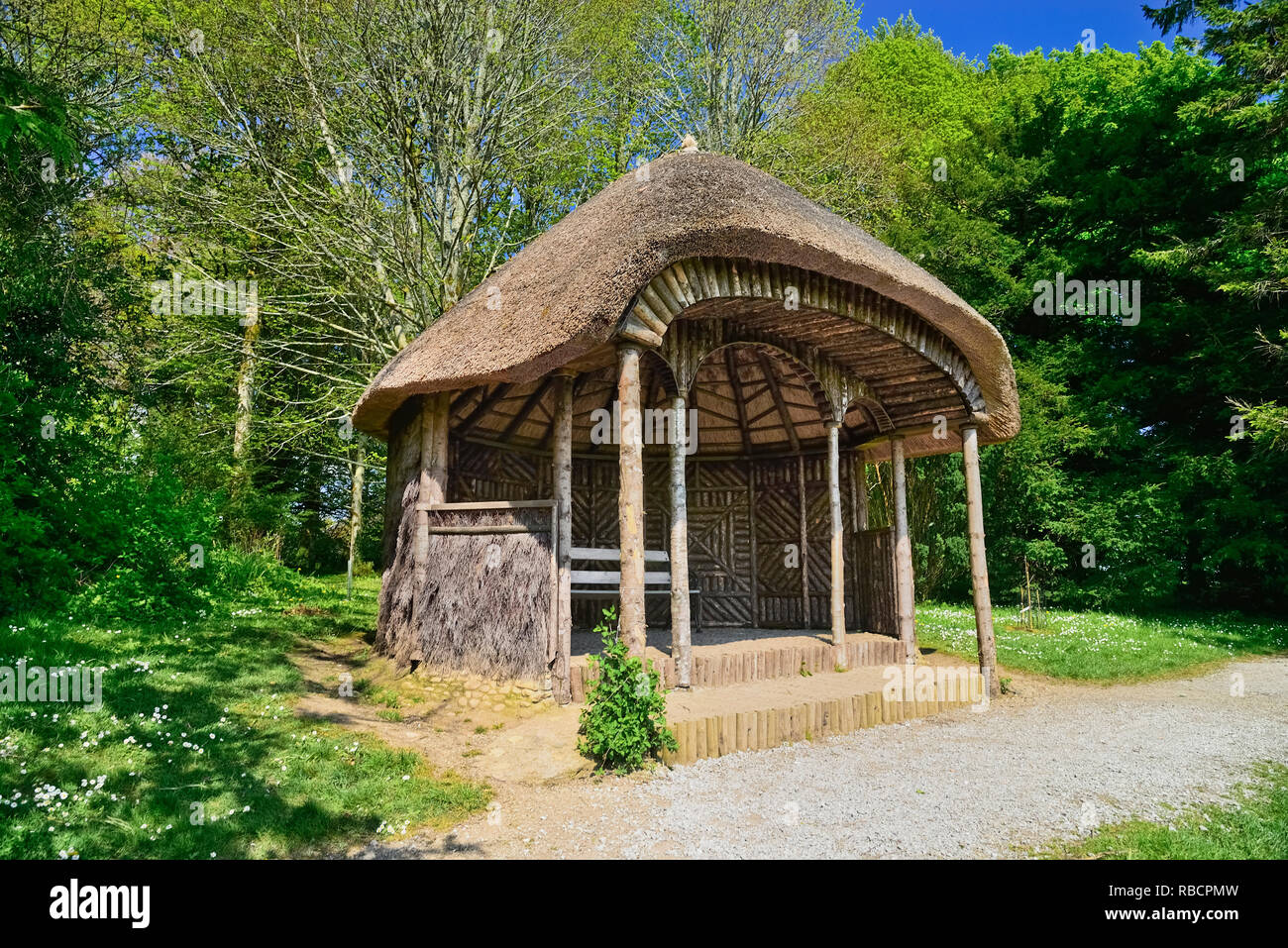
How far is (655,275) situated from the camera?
584 centimetres

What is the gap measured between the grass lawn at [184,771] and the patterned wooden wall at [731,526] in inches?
217

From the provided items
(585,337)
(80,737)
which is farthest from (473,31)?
(80,737)

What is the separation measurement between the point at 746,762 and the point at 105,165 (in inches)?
563

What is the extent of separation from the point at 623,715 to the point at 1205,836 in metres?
3.60

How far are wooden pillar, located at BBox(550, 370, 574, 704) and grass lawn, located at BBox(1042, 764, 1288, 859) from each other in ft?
13.4

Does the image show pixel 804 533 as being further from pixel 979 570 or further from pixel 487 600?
pixel 487 600

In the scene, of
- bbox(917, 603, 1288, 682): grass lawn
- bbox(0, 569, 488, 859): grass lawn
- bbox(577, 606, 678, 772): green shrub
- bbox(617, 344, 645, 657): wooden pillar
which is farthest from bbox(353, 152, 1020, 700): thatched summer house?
bbox(917, 603, 1288, 682): grass lawn

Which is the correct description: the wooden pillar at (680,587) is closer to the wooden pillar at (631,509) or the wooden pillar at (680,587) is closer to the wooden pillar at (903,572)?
the wooden pillar at (631,509)

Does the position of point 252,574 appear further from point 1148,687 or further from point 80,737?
point 1148,687

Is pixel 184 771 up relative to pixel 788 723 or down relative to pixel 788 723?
up

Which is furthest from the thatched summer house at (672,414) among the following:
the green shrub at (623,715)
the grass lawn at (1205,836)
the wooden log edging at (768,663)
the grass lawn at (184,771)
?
the grass lawn at (1205,836)

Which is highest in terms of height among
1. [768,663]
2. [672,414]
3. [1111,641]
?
[672,414]

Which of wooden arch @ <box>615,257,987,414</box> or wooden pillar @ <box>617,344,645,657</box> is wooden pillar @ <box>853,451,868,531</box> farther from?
wooden pillar @ <box>617,344,645,657</box>

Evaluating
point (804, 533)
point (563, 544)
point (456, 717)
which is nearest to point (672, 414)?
point (563, 544)
